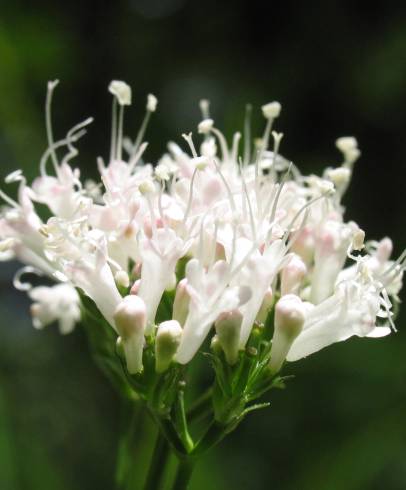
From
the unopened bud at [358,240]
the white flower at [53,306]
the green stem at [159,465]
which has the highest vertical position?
the unopened bud at [358,240]

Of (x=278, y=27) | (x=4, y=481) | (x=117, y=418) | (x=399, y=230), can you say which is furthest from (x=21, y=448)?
(x=278, y=27)

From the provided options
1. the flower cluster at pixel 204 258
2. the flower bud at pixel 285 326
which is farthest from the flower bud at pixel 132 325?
the flower bud at pixel 285 326

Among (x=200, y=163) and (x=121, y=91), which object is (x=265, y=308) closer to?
(x=200, y=163)

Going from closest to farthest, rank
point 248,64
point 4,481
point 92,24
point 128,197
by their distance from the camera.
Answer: point 128,197
point 4,481
point 248,64
point 92,24

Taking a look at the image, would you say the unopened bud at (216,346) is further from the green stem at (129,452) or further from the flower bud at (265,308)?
the green stem at (129,452)

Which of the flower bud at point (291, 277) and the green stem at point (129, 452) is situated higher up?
the flower bud at point (291, 277)

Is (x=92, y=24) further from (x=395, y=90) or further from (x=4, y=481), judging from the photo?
(x=4, y=481)

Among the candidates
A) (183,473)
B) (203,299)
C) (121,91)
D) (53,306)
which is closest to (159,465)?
(183,473)
